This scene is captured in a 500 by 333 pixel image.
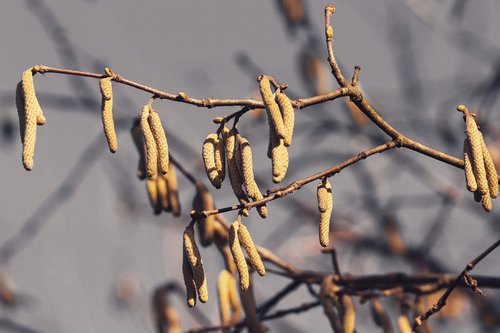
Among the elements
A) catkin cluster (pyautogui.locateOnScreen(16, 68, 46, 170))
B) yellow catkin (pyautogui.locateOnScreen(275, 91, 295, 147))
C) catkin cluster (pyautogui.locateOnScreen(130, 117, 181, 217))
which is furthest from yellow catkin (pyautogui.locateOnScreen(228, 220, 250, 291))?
catkin cluster (pyautogui.locateOnScreen(130, 117, 181, 217))

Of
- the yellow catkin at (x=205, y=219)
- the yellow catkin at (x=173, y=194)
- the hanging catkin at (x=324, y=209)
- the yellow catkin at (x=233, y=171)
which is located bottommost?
the hanging catkin at (x=324, y=209)

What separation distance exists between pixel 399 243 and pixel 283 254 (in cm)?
87

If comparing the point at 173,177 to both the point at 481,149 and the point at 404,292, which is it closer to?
the point at 404,292

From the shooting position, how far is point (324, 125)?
4.26 m

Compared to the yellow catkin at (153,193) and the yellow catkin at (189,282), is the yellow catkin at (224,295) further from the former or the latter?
the yellow catkin at (189,282)

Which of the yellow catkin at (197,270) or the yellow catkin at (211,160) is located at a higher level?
the yellow catkin at (211,160)

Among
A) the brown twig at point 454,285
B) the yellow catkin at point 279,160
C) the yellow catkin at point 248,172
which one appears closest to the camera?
the yellow catkin at point 279,160

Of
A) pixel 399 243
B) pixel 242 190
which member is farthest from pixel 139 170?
pixel 399 243

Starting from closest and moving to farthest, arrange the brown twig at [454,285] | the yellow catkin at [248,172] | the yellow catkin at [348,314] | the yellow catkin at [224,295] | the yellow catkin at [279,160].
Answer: the yellow catkin at [279,160] → the yellow catkin at [248,172] → the brown twig at [454,285] → the yellow catkin at [348,314] → the yellow catkin at [224,295]

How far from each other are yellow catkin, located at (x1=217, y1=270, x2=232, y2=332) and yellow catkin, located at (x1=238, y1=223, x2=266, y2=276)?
59 cm

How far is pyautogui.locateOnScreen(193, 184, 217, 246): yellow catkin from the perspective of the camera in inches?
102

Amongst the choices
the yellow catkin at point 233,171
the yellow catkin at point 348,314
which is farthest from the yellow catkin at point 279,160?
the yellow catkin at point 348,314

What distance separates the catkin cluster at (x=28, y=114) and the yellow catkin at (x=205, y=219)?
685mm

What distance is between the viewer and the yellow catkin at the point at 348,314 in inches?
95.9
